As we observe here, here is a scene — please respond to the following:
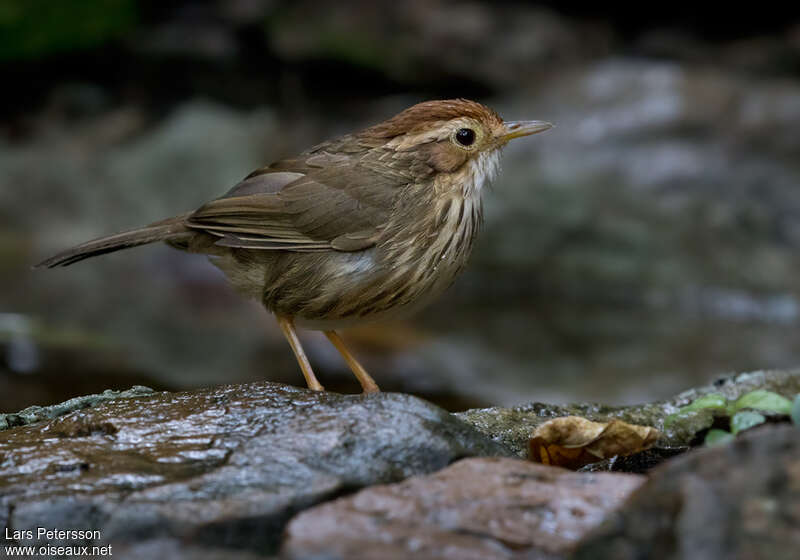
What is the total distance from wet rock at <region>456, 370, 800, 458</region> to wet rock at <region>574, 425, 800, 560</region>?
1.32 m

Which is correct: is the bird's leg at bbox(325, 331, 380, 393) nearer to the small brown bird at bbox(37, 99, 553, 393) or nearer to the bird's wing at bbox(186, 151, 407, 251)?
the small brown bird at bbox(37, 99, 553, 393)

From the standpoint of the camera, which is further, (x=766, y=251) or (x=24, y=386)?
(x=766, y=251)

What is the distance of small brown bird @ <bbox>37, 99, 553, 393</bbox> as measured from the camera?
3.74 metres

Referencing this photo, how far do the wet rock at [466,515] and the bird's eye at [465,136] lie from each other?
1.84 meters

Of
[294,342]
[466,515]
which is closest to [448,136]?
[294,342]

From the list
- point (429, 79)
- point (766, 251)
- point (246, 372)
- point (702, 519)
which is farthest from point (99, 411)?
point (429, 79)

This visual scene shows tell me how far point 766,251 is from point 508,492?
756 cm

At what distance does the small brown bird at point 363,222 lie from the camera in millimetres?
3736

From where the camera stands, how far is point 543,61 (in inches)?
Result: 413

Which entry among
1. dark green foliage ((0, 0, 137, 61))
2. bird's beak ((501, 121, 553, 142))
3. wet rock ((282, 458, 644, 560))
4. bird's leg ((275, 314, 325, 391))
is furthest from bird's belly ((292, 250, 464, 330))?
dark green foliage ((0, 0, 137, 61))

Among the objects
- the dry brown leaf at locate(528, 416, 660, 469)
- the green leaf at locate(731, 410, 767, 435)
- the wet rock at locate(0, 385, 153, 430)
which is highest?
the green leaf at locate(731, 410, 767, 435)

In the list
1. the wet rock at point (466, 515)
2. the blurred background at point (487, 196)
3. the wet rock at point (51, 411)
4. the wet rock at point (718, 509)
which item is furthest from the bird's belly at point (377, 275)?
the blurred background at point (487, 196)

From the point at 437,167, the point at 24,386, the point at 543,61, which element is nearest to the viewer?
the point at 437,167

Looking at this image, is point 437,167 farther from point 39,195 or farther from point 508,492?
point 39,195
